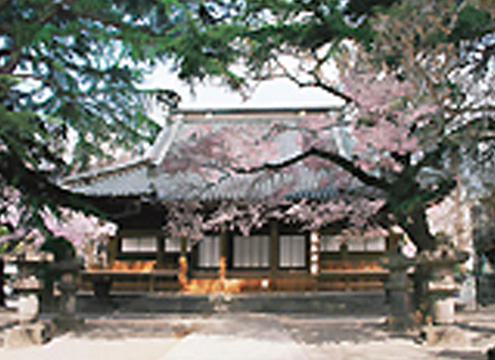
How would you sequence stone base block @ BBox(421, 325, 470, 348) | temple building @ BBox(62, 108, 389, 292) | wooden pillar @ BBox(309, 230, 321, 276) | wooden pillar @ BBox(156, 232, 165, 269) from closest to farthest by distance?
stone base block @ BBox(421, 325, 470, 348) < temple building @ BBox(62, 108, 389, 292) < wooden pillar @ BBox(309, 230, 321, 276) < wooden pillar @ BBox(156, 232, 165, 269)

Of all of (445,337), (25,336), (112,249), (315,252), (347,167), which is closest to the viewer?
(445,337)

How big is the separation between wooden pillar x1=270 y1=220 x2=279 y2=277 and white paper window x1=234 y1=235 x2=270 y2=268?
2.37ft

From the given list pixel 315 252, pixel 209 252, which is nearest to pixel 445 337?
pixel 315 252

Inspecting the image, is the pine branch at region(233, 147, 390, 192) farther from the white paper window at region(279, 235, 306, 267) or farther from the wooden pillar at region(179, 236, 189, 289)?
the white paper window at region(279, 235, 306, 267)

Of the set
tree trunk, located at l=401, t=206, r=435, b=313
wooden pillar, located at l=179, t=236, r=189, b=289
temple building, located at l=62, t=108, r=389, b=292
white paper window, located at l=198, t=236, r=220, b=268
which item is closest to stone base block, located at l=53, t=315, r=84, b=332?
temple building, located at l=62, t=108, r=389, b=292

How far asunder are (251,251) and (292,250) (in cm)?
146

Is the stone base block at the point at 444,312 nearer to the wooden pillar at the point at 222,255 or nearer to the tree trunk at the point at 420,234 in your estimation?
the tree trunk at the point at 420,234

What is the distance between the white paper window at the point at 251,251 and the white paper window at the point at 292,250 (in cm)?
A: 51

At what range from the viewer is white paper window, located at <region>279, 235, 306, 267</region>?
60.7ft

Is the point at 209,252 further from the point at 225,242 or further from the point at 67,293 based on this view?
the point at 67,293

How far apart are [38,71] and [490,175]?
319 inches

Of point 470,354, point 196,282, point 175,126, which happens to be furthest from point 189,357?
point 175,126

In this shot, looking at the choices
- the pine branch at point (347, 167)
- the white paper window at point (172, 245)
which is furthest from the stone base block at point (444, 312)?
the white paper window at point (172, 245)

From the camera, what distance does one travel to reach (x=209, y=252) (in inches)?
739
